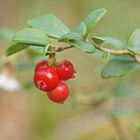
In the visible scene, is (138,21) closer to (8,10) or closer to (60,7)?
(60,7)

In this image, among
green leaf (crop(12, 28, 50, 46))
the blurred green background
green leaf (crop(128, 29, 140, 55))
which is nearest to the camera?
green leaf (crop(12, 28, 50, 46))

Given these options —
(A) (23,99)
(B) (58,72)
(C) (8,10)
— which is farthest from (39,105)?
(B) (58,72)

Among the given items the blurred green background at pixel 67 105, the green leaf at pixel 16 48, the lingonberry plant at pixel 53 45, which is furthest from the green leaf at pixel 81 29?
the blurred green background at pixel 67 105

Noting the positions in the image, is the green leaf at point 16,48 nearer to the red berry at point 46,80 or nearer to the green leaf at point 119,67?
the red berry at point 46,80

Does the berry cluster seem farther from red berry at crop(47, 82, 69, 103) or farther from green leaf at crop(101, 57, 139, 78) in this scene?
green leaf at crop(101, 57, 139, 78)

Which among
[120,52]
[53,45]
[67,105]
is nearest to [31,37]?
[53,45]

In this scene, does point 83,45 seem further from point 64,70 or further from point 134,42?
Answer: point 134,42

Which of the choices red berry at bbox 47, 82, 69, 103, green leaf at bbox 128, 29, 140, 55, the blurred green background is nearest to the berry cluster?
red berry at bbox 47, 82, 69, 103
